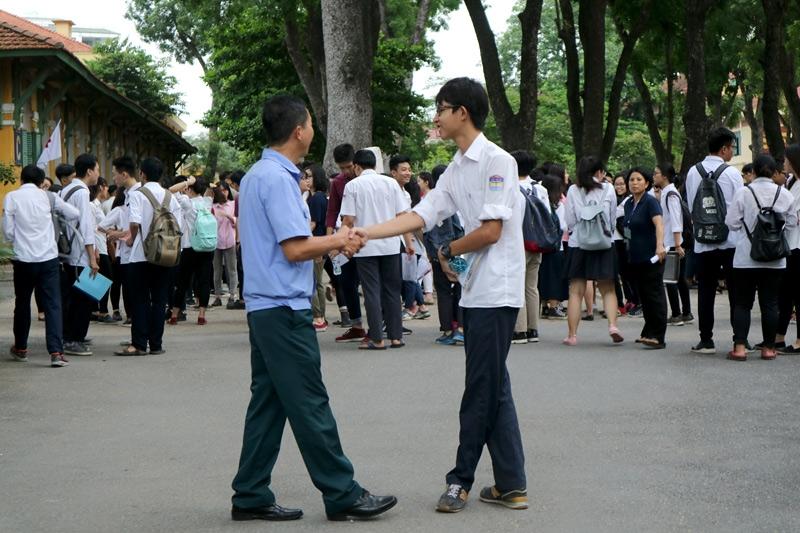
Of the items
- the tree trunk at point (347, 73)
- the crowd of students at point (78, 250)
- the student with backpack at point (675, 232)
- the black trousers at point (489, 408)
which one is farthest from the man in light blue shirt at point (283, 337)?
the tree trunk at point (347, 73)

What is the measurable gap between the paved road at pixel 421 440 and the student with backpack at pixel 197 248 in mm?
3197

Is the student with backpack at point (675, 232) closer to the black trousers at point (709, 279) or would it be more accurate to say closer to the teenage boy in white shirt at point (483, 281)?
the black trousers at point (709, 279)

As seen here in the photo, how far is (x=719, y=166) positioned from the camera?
12508mm

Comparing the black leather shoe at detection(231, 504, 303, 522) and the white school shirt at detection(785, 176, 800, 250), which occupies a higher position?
the white school shirt at detection(785, 176, 800, 250)

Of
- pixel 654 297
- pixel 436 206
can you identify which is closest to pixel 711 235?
pixel 654 297

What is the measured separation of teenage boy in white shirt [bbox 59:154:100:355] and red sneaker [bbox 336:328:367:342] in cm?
257

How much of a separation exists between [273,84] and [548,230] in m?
30.2

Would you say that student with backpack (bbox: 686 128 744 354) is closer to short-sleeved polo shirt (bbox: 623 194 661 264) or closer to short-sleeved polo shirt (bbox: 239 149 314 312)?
short-sleeved polo shirt (bbox: 623 194 661 264)

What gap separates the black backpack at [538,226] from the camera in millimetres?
13000

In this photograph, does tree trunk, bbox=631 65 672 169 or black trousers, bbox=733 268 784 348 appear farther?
tree trunk, bbox=631 65 672 169

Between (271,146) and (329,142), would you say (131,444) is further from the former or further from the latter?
(329,142)

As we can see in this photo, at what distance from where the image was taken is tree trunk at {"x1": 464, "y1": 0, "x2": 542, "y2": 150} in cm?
2431

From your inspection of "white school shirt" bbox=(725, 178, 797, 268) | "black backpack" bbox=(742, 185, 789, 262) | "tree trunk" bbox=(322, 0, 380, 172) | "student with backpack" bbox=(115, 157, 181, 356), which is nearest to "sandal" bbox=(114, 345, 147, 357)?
"student with backpack" bbox=(115, 157, 181, 356)

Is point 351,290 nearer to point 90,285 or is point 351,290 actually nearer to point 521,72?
point 90,285
